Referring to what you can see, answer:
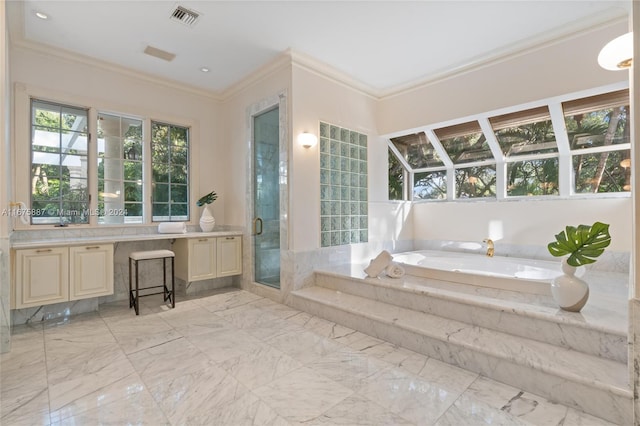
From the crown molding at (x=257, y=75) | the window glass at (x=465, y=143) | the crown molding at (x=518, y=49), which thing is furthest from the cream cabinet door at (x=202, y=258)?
the window glass at (x=465, y=143)

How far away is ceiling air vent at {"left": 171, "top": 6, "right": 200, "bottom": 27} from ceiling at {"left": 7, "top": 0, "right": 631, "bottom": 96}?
49 millimetres

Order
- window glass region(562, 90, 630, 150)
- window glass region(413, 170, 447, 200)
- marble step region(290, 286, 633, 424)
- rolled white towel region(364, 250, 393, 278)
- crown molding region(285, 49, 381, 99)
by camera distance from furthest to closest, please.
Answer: window glass region(413, 170, 447, 200) → crown molding region(285, 49, 381, 99) → rolled white towel region(364, 250, 393, 278) → window glass region(562, 90, 630, 150) → marble step region(290, 286, 633, 424)

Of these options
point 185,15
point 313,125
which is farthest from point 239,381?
point 185,15

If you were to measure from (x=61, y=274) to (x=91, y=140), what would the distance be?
1621 millimetres

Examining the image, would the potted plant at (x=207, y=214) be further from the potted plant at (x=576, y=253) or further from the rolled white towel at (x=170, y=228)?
the potted plant at (x=576, y=253)

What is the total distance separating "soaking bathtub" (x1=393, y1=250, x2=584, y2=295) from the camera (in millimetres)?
2717

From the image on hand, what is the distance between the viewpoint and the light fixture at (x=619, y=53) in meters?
1.67

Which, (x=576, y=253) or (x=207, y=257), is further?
(x=207, y=257)

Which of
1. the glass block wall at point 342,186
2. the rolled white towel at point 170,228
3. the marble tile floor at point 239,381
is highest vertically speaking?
the glass block wall at point 342,186

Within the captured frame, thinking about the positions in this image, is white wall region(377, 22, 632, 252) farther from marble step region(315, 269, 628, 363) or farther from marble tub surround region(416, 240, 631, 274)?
marble step region(315, 269, 628, 363)

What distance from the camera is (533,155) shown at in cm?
397

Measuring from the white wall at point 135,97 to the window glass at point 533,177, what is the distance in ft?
13.8

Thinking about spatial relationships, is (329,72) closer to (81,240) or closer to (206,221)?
(206,221)

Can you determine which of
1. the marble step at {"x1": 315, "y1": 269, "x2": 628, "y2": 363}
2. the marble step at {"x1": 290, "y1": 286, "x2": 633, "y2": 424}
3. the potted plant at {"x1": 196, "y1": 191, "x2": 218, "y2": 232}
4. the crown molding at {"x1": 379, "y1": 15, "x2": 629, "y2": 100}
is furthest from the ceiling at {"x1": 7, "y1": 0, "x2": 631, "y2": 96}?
the marble step at {"x1": 290, "y1": 286, "x2": 633, "y2": 424}
